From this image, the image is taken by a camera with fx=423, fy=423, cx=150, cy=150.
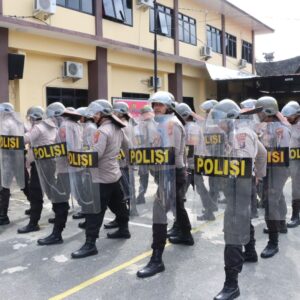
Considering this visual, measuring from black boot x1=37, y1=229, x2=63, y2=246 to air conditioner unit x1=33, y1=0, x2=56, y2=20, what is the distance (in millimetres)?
7503

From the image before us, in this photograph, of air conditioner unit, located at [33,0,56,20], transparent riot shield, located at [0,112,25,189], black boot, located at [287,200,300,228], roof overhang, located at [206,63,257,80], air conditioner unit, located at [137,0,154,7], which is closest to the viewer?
transparent riot shield, located at [0,112,25,189]

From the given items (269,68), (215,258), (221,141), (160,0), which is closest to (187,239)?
(215,258)

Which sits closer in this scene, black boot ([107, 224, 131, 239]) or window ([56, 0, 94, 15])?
black boot ([107, 224, 131, 239])

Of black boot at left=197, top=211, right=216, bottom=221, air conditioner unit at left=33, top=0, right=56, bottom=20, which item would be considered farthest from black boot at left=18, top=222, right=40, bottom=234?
air conditioner unit at left=33, top=0, right=56, bottom=20

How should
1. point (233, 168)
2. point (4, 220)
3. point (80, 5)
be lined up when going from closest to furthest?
point (233, 168) → point (4, 220) → point (80, 5)

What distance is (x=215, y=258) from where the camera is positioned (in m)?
4.89

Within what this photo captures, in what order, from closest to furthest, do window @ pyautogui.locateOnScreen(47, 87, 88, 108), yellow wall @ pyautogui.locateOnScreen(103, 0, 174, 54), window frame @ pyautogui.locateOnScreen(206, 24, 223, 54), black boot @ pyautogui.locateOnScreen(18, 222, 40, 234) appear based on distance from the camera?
black boot @ pyautogui.locateOnScreen(18, 222, 40, 234) < window @ pyautogui.locateOnScreen(47, 87, 88, 108) < yellow wall @ pyautogui.locateOnScreen(103, 0, 174, 54) < window frame @ pyautogui.locateOnScreen(206, 24, 223, 54)

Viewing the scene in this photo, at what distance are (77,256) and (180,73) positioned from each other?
14187 mm

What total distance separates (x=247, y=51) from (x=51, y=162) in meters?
21.9

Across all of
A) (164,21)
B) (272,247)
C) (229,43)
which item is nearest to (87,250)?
(272,247)

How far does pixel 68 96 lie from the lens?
523 inches

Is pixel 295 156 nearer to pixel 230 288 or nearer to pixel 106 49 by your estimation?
pixel 230 288

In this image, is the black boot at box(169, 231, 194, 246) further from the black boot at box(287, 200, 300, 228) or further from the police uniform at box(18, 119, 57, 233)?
the police uniform at box(18, 119, 57, 233)

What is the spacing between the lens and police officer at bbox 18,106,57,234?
5757 mm
